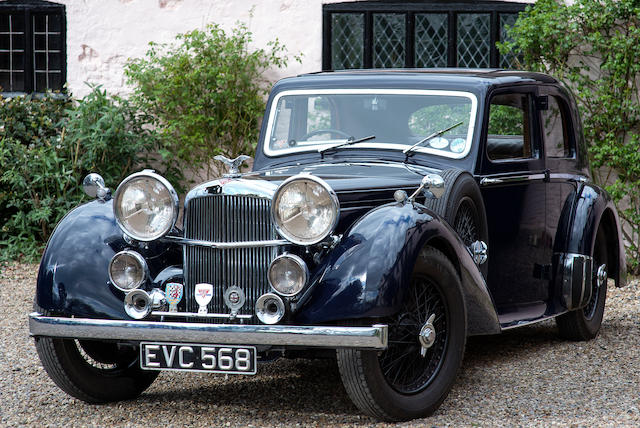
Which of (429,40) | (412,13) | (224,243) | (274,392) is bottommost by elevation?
(274,392)

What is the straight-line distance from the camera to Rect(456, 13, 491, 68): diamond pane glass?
8.80m

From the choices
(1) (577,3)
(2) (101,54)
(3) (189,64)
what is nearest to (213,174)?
(3) (189,64)

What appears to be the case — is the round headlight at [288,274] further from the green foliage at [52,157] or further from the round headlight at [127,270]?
the green foliage at [52,157]

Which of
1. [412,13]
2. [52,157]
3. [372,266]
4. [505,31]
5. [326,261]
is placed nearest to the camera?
[372,266]

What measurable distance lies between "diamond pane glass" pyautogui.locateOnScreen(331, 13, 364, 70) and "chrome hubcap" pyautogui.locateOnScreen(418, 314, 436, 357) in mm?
5500

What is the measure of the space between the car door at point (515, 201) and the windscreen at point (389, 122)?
0.15m

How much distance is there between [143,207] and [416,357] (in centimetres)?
131

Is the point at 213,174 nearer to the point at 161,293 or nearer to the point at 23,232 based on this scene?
the point at 23,232

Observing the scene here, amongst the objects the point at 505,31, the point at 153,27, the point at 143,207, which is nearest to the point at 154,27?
the point at 153,27

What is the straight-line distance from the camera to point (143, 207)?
3.91 meters

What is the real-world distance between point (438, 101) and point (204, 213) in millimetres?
1570

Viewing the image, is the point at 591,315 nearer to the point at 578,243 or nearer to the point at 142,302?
the point at 578,243

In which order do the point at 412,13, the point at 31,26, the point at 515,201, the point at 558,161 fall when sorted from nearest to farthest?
the point at 515,201
the point at 558,161
the point at 412,13
the point at 31,26

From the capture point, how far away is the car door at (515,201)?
481 cm
